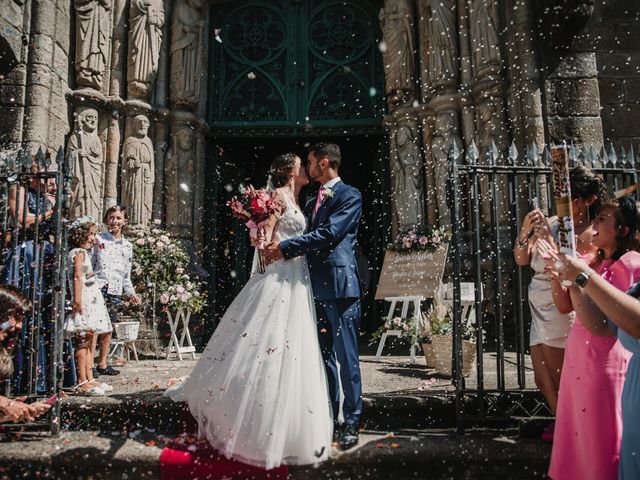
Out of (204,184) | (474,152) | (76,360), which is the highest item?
(204,184)

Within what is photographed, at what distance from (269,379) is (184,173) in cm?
591

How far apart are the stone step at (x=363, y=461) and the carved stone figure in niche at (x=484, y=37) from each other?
18.7 ft

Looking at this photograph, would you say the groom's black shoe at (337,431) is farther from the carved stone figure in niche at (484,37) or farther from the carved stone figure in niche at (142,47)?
the carved stone figure in niche at (142,47)

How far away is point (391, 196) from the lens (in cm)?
877

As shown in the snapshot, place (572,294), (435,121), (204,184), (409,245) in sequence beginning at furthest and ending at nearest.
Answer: (204,184) < (435,121) < (409,245) < (572,294)

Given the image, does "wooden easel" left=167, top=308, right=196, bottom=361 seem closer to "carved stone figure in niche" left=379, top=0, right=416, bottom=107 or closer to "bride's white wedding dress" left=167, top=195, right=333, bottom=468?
"bride's white wedding dress" left=167, top=195, right=333, bottom=468

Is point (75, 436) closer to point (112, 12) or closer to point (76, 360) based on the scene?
point (76, 360)

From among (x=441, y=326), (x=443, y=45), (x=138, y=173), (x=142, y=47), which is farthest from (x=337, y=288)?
(x=142, y=47)

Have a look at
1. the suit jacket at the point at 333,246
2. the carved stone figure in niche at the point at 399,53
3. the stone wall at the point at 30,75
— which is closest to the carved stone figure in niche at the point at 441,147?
the carved stone figure in niche at the point at 399,53

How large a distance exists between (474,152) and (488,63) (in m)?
4.22

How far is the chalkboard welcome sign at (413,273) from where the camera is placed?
6.35 meters

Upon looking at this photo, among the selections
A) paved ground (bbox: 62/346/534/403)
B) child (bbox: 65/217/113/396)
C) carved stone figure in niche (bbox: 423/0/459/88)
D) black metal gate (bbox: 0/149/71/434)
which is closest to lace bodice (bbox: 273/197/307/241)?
paved ground (bbox: 62/346/534/403)

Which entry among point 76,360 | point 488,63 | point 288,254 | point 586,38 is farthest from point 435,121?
point 76,360

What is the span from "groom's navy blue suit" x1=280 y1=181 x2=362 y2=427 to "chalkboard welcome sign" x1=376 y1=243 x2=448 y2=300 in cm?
265
